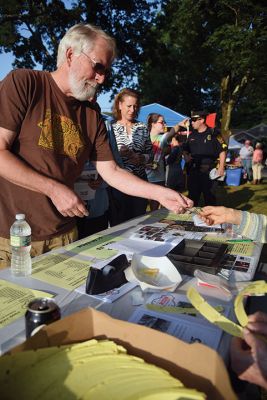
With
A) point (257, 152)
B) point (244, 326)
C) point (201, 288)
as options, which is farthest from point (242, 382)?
point (257, 152)

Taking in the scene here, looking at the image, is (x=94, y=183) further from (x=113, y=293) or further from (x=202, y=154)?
(x=202, y=154)

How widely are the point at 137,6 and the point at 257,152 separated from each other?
665 cm

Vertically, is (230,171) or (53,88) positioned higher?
(53,88)

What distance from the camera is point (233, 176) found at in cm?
1128

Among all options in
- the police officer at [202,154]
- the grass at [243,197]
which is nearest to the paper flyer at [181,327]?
the police officer at [202,154]

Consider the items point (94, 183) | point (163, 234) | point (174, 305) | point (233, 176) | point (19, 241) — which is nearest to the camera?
point (174, 305)

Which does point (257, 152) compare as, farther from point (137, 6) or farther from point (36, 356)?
point (36, 356)

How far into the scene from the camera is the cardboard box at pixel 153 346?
2.44 feet

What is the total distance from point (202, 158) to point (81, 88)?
4.13 m

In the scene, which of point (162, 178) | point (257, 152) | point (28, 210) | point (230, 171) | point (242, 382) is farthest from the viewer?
point (257, 152)

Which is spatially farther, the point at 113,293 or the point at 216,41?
the point at 216,41

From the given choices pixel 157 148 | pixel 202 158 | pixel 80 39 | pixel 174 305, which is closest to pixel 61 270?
pixel 174 305

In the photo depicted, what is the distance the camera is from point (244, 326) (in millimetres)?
1037

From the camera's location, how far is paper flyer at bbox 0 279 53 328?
3.86 feet
